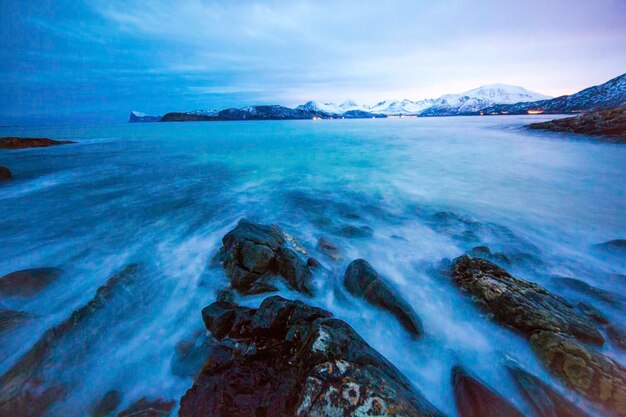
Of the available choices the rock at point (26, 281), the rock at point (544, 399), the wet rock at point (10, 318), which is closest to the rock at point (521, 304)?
the rock at point (544, 399)

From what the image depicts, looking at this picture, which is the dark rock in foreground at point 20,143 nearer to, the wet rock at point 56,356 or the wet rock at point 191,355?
the wet rock at point 56,356

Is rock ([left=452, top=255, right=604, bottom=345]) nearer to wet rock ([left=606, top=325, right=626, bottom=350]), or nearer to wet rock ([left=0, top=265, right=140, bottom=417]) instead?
wet rock ([left=606, top=325, right=626, bottom=350])

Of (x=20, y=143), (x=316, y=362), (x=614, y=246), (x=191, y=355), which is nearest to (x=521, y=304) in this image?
(x=316, y=362)

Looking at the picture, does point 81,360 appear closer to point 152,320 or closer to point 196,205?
point 152,320

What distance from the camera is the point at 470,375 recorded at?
3051mm

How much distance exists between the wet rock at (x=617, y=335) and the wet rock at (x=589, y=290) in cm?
71

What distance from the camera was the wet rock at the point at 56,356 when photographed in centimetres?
283

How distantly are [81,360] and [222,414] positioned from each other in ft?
8.05

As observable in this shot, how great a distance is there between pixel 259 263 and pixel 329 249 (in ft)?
5.92

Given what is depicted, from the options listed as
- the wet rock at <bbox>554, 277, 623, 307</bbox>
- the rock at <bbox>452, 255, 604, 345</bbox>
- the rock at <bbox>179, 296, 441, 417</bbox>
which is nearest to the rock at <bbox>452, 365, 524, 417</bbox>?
the rock at <bbox>179, 296, 441, 417</bbox>

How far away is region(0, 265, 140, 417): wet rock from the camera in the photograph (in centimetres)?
283

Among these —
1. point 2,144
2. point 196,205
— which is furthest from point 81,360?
point 2,144

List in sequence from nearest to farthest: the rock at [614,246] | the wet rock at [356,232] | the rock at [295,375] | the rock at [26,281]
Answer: the rock at [295,375], the rock at [26,281], the rock at [614,246], the wet rock at [356,232]

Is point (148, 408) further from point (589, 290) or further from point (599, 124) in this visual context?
point (599, 124)
